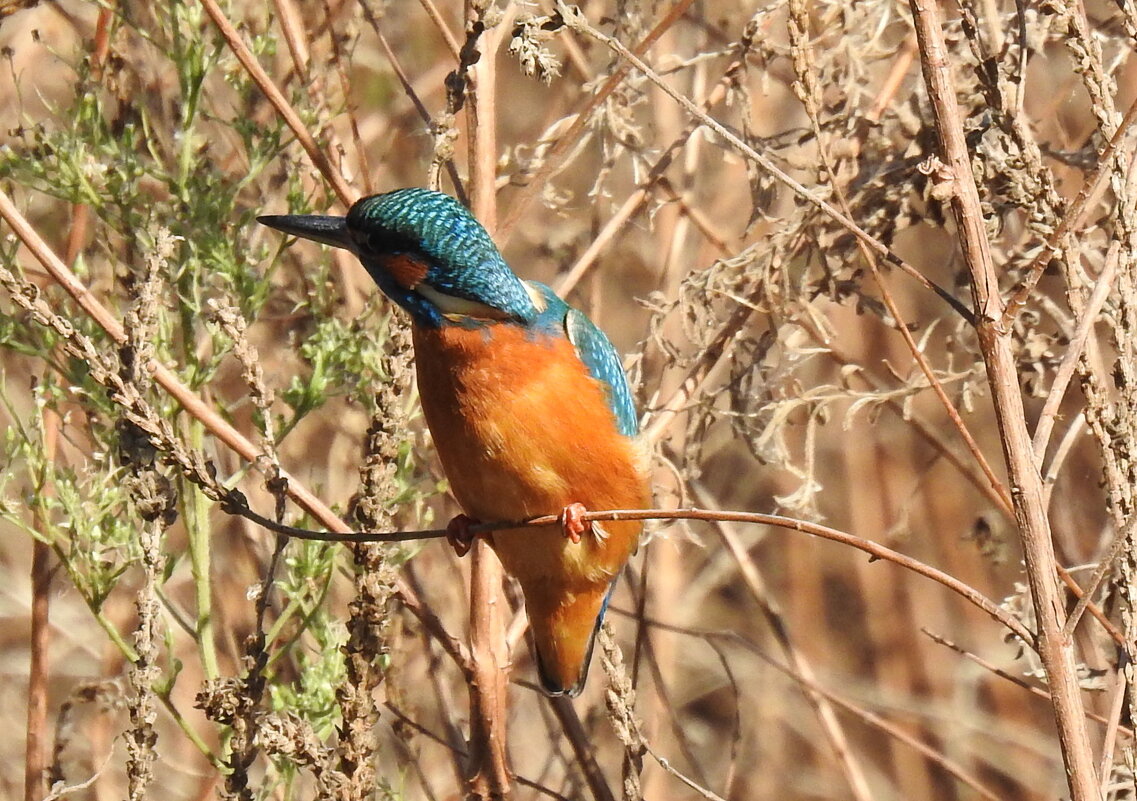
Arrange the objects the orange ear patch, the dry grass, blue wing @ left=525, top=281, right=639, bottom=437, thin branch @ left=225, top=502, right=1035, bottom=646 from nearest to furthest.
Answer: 1. thin branch @ left=225, top=502, right=1035, bottom=646
2. the dry grass
3. the orange ear patch
4. blue wing @ left=525, top=281, right=639, bottom=437

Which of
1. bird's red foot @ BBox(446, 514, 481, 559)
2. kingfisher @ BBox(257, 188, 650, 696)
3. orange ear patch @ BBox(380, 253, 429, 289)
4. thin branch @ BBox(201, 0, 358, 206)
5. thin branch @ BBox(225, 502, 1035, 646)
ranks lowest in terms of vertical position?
thin branch @ BBox(225, 502, 1035, 646)

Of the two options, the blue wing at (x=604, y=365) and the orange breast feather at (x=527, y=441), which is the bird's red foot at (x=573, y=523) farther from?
the blue wing at (x=604, y=365)

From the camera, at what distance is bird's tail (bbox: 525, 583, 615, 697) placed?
8.76ft

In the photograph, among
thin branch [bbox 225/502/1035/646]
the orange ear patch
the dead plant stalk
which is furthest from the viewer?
the orange ear patch

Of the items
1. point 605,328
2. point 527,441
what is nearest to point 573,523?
point 527,441

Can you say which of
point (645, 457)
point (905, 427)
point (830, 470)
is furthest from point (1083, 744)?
point (830, 470)

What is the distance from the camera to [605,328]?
4.48m

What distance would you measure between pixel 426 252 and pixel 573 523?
23.7 inches

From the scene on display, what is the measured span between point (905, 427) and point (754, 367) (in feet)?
6.23

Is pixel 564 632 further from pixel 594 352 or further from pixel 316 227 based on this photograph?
pixel 316 227

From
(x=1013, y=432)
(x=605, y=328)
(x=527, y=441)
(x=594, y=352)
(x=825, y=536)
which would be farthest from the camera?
(x=605, y=328)

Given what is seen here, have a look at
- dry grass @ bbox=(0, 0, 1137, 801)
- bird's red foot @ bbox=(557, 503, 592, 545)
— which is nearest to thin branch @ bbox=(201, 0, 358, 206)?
dry grass @ bbox=(0, 0, 1137, 801)

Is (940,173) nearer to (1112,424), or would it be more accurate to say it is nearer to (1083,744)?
(1112,424)

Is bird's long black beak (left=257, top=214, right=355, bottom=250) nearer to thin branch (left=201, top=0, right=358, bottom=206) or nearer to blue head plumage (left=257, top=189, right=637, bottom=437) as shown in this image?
blue head plumage (left=257, top=189, right=637, bottom=437)
